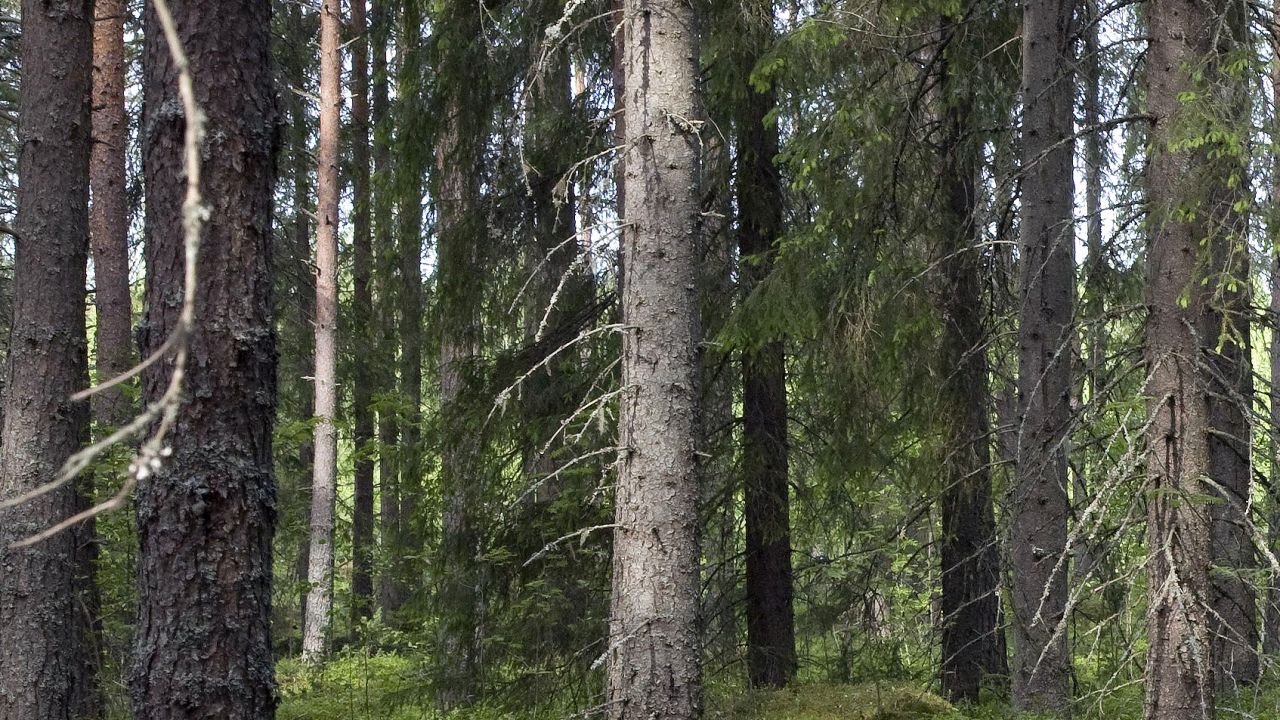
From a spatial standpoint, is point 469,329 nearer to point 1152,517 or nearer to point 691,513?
point 691,513

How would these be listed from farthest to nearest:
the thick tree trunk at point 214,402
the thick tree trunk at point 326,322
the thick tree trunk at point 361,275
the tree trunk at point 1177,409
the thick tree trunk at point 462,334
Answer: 1. the thick tree trunk at point 361,275
2. the thick tree trunk at point 326,322
3. the thick tree trunk at point 462,334
4. the tree trunk at point 1177,409
5. the thick tree trunk at point 214,402

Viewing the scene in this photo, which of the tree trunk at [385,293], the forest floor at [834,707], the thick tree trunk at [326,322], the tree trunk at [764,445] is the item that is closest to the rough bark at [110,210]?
the tree trunk at [385,293]

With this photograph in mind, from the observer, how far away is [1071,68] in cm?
730

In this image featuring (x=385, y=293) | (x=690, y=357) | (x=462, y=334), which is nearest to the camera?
(x=690, y=357)

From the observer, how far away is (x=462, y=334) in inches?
396

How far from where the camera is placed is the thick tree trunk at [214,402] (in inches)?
178

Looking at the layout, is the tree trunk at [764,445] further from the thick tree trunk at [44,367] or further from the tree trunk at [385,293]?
the thick tree trunk at [44,367]

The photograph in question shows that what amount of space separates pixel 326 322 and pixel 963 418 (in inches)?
302

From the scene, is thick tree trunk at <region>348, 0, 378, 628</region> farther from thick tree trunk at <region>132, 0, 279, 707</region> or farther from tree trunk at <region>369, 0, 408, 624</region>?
thick tree trunk at <region>132, 0, 279, 707</region>

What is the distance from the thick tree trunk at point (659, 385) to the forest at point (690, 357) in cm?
2

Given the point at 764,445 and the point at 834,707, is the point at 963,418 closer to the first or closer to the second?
the point at 764,445

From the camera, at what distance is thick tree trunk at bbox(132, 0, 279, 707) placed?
14.8ft

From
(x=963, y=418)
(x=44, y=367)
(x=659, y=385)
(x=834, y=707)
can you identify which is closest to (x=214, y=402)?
(x=659, y=385)

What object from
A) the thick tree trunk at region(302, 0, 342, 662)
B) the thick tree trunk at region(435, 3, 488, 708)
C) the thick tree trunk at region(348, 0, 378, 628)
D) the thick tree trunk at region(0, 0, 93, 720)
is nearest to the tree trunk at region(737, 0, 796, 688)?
the thick tree trunk at region(435, 3, 488, 708)
